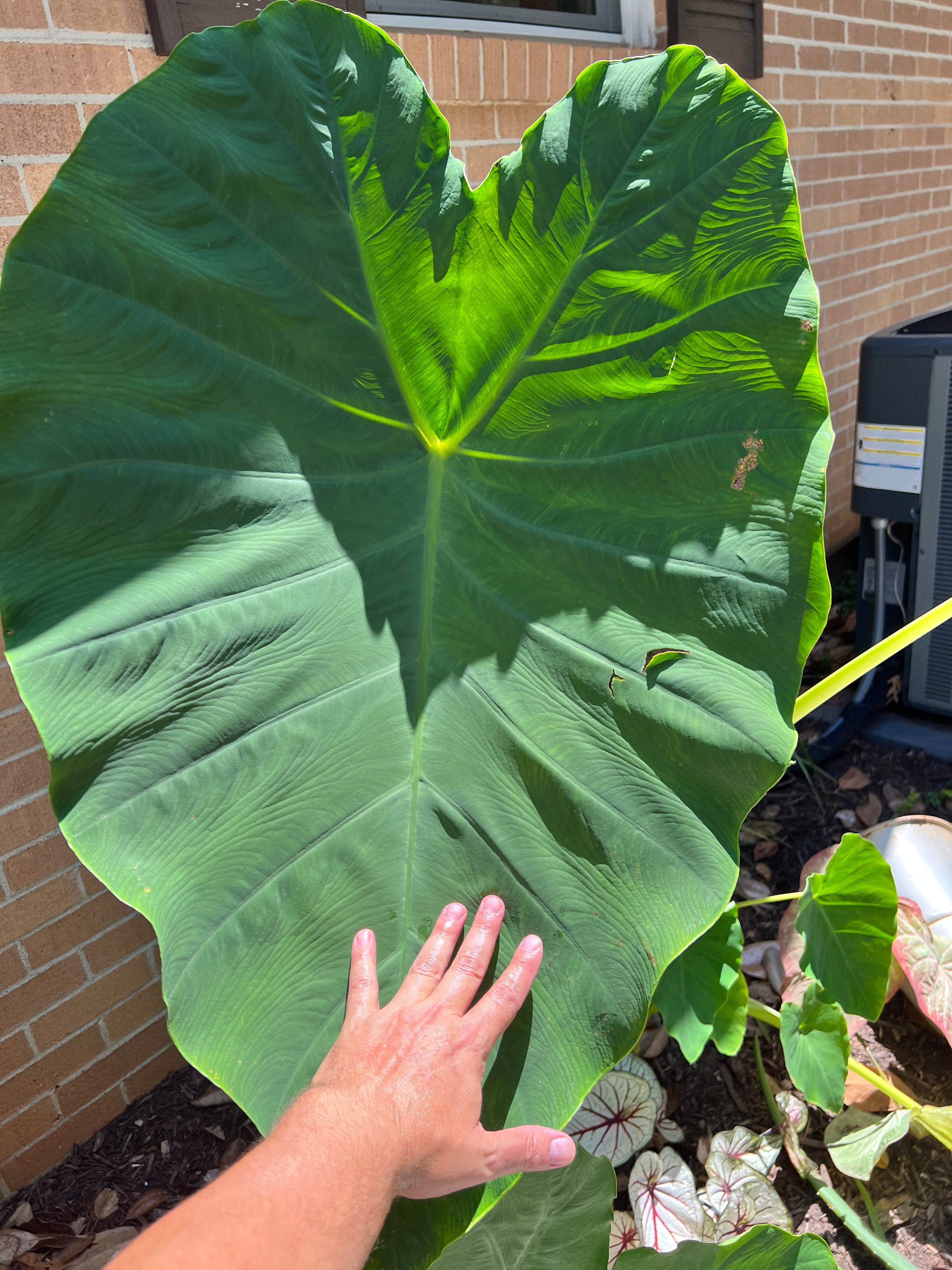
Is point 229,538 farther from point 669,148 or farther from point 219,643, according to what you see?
point 669,148

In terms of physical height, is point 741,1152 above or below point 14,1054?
below

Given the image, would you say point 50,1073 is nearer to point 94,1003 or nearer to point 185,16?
point 94,1003

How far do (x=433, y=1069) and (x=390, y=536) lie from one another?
0.52 m

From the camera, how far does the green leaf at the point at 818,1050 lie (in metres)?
1.25

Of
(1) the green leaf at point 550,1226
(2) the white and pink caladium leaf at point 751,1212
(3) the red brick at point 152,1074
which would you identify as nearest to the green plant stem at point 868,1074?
(2) the white and pink caladium leaf at point 751,1212

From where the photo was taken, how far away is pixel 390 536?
0.97 meters

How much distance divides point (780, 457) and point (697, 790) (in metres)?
0.33

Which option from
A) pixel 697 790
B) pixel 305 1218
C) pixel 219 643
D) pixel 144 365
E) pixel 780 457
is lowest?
pixel 305 1218

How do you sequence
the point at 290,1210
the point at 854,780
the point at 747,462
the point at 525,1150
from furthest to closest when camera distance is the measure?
the point at 854,780 → the point at 747,462 → the point at 525,1150 → the point at 290,1210

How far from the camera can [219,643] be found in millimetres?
860

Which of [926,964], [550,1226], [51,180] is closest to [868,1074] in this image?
[926,964]

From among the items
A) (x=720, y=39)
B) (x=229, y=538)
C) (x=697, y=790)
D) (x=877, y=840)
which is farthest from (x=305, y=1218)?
(x=720, y=39)

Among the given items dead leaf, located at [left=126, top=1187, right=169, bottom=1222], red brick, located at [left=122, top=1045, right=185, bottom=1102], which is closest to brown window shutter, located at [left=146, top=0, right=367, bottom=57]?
red brick, located at [left=122, top=1045, right=185, bottom=1102]

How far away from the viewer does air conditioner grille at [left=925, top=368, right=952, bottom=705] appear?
222 cm
